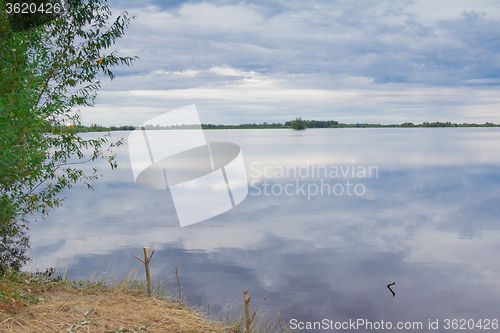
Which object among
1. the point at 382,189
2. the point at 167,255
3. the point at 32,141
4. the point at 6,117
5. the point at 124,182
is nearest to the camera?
the point at 6,117

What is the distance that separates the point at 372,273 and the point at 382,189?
696 inches

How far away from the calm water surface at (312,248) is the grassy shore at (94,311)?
1.52m

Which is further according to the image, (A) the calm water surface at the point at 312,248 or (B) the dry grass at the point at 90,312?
(A) the calm water surface at the point at 312,248

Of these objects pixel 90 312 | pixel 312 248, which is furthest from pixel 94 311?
pixel 312 248

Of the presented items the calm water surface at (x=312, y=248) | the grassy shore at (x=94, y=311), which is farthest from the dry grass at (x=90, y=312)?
the calm water surface at (x=312, y=248)

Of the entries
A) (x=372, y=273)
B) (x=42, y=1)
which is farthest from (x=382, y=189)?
(x=42, y=1)

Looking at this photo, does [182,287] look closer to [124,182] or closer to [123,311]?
[123,311]

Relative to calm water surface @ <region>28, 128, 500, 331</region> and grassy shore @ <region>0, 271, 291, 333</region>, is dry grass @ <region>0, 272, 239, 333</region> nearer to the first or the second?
grassy shore @ <region>0, 271, 291, 333</region>

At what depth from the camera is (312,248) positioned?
43.3ft

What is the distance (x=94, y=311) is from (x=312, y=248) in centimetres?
922

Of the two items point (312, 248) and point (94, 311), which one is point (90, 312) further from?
point (312, 248)

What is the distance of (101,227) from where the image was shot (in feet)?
53.9

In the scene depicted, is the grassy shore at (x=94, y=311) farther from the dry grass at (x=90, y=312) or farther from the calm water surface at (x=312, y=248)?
the calm water surface at (x=312, y=248)

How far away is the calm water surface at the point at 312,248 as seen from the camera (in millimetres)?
9039
